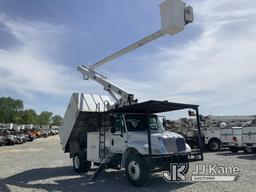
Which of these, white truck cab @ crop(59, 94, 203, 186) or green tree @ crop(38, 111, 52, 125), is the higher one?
green tree @ crop(38, 111, 52, 125)

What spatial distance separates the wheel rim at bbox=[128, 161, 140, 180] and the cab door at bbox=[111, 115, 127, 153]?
96 centimetres

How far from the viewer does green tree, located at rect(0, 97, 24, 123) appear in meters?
112

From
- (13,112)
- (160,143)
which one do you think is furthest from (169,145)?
(13,112)

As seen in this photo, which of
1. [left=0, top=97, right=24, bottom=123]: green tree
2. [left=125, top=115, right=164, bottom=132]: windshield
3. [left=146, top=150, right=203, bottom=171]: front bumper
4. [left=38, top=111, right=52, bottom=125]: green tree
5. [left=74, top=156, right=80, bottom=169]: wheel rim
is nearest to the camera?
[left=146, top=150, right=203, bottom=171]: front bumper

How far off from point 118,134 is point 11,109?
115m

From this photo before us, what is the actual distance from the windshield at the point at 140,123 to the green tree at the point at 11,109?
10651 centimetres

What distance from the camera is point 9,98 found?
119625 millimetres

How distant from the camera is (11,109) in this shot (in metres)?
118

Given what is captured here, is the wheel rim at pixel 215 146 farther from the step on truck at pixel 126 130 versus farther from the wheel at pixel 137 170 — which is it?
the wheel at pixel 137 170

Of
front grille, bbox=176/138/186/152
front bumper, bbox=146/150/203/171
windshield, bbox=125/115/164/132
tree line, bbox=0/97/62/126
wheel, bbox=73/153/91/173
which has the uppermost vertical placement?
tree line, bbox=0/97/62/126

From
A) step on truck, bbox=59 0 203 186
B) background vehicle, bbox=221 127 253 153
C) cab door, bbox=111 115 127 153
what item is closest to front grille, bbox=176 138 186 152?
step on truck, bbox=59 0 203 186

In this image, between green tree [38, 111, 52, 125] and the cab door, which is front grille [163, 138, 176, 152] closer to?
the cab door

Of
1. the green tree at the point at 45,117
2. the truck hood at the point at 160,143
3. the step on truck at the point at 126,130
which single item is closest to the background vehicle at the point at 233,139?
the step on truck at the point at 126,130

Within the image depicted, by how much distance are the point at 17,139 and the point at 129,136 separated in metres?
35.1
